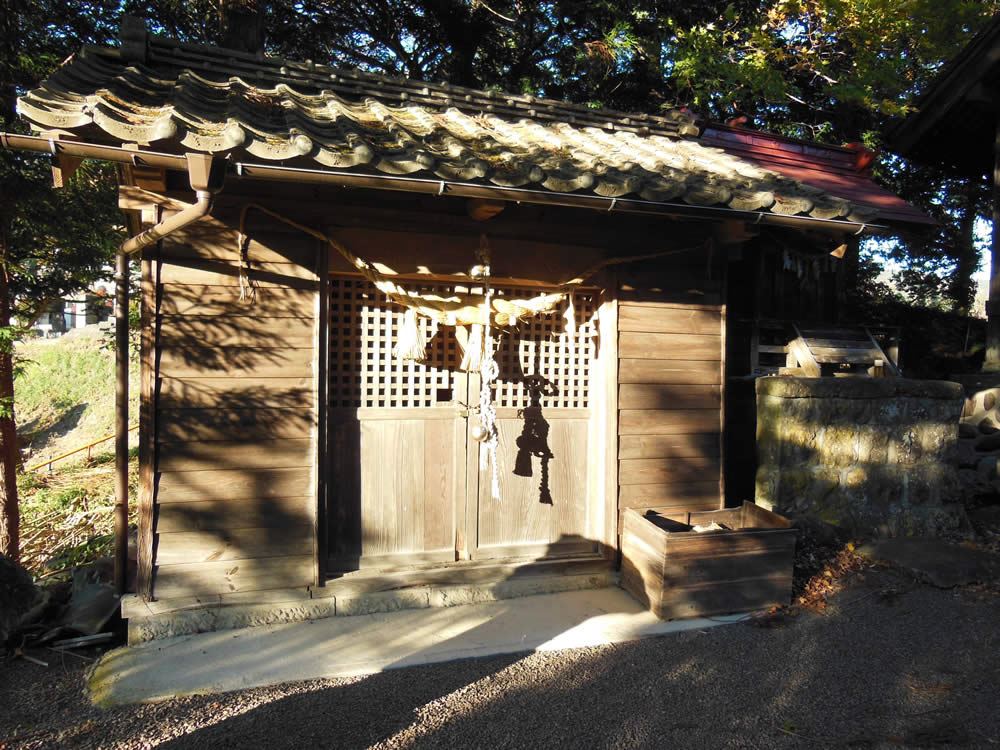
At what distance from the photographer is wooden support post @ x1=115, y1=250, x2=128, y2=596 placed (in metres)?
4.16

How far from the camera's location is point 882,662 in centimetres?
365

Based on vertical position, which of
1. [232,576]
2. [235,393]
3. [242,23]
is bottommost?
[232,576]

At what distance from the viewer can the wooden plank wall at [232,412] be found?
13.1 ft

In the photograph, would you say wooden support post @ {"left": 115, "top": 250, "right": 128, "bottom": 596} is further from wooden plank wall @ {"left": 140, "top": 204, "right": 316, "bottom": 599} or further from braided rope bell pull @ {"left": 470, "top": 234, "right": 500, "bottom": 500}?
braided rope bell pull @ {"left": 470, "top": 234, "right": 500, "bottom": 500}

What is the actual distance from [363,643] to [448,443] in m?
1.49

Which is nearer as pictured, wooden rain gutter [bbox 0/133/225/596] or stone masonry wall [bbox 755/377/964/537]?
wooden rain gutter [bbox 0/133/225/596]

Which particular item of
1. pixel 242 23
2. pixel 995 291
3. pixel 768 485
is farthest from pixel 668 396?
pixel 242 23

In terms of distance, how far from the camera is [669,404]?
5.05 metres

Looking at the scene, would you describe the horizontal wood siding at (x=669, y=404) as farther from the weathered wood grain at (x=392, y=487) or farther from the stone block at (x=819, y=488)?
the weathered wood grain at (x=392, y=487)

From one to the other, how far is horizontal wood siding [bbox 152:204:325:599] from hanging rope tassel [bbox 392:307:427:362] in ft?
1.94

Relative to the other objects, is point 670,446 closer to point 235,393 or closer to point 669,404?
point 669,404

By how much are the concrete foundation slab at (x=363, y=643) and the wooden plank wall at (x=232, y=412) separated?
0.39 meters

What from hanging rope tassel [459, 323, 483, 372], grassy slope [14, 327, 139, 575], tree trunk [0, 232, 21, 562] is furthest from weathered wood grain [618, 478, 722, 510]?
tree trunk [0, 232, 21, 562]

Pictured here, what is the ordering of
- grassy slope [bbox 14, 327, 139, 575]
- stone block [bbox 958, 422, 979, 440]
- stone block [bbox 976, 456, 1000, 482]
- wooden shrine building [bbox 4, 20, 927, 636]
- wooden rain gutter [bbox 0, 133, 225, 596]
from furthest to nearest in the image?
grassy slope [bbox 14, 327, 139, 575] < stone block [bbox 958, 422, 979, 440] < stone block [bbox 976, 456, 1000, 482] < wooden shrine building [bbox 4, 20, 927, 636] < wooden rain gutter [bbox 0, 133, 225, 596]
